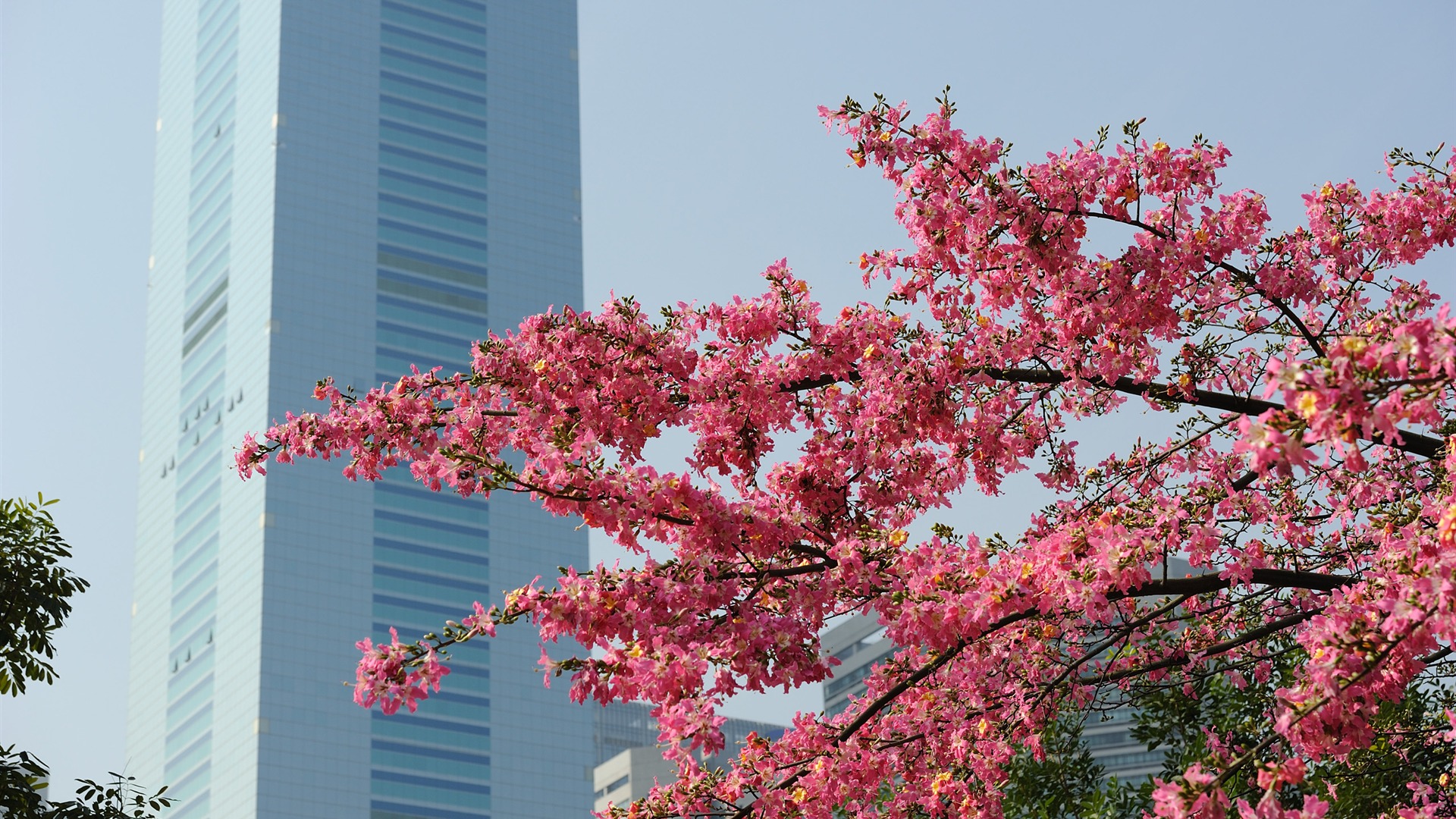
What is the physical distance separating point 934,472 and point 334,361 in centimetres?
12113

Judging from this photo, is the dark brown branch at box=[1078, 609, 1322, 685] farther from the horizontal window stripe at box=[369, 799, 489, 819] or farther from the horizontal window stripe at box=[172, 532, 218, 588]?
the horizontal window stripe at box=[172, 532, 218, 588]

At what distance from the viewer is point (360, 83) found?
137375 millimetres

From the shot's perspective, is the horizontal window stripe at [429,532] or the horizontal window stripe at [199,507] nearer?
the horizontal window stripe at [429,532]

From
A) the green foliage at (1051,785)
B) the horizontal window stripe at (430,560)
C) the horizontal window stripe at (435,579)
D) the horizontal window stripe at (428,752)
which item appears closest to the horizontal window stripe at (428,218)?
the horizontal window stripe at (430,560)

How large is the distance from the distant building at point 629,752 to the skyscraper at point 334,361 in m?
14.0

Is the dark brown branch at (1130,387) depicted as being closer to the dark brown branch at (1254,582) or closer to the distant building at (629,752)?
the dark brown branch at (1254,582)

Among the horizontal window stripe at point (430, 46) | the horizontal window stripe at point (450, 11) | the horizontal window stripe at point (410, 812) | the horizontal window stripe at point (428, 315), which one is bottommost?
the horizontal window stripe at point (410, 812)

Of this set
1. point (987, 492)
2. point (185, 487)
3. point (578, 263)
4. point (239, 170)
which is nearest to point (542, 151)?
point (578, 263)

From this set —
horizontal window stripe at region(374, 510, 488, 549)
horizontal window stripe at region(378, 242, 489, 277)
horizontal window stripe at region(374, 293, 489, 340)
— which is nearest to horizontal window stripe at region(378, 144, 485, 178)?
horizontal window stripe at region(378, 242, 489, 277)

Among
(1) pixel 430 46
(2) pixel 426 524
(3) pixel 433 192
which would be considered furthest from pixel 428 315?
(1) pixel 430 46

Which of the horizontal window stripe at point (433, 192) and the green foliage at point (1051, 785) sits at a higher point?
the horizontal window stripe at point (433, 192)

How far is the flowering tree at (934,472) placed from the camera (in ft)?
22.4

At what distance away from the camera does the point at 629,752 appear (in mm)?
148375

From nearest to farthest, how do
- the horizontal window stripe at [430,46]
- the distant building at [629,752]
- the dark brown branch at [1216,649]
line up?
the dark brown branch at [1216,649]
the horizontal window stripe at [430,46]
the distant building at [629,752]
